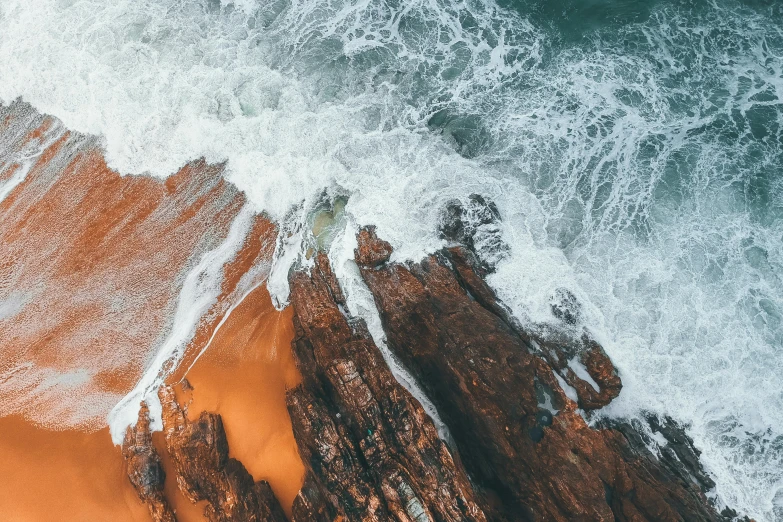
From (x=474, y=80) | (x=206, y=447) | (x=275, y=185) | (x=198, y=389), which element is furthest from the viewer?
(x=474, y=80)

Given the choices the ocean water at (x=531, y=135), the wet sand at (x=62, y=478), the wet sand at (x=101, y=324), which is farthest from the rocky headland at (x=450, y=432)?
the ocean water at (x=531, y=135)

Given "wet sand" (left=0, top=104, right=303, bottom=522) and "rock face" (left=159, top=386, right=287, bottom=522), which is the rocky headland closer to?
"rock face" (left=159, top=386, right=287, bottom=522)

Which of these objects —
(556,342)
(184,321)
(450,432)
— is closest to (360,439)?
(450,432)

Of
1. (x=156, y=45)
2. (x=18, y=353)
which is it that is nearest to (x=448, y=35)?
(x=156, y=45)

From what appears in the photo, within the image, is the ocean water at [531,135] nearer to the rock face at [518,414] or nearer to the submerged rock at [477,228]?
the submerged rock at [477,228]

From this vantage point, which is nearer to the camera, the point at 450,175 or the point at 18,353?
the point at 18,353

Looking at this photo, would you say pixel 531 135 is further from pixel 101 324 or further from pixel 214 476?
pixel 101 324

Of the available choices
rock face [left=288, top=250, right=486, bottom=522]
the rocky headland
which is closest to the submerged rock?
the rocky headland

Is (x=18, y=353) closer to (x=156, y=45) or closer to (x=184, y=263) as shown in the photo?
(x=184, y=263)
